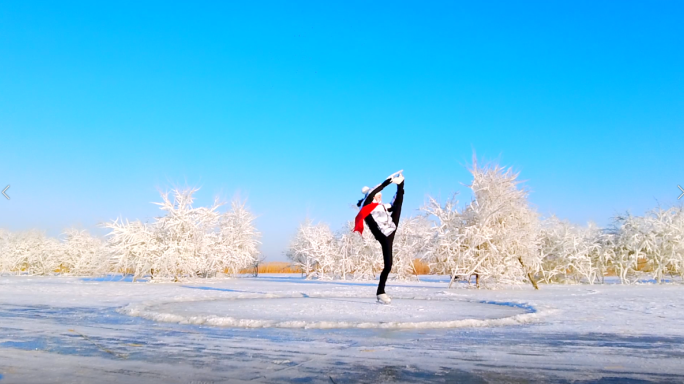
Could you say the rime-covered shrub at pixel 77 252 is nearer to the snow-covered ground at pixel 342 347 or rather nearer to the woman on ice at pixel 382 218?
the snow-covered ground at pixel 342 347

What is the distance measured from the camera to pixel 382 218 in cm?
980

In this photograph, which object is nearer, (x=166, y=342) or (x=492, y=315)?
(x=166, y=342)

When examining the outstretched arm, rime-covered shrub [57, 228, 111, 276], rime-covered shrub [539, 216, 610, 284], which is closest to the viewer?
the outstretched arm

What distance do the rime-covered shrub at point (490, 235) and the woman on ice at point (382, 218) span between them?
763 cm

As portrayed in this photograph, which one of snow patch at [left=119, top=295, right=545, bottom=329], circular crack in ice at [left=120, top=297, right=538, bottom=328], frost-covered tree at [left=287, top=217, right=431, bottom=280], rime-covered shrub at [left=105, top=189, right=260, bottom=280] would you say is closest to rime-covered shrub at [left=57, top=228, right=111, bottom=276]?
rime-covered shrub at [left=105, top=189, right=260, bottom=280]

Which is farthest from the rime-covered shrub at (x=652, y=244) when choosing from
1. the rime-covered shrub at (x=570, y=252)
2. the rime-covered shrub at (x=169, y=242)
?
the rime-covered shrub at (x=169, y=242)

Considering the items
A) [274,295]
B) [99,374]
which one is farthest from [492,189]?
[99,374]

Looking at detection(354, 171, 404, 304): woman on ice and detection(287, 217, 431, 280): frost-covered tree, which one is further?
detection(287, 217, 431, 280): frost-covered tree

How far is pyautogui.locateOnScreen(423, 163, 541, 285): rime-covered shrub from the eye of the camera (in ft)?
55.3

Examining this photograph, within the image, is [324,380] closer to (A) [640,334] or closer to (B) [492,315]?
(A) [640,334]

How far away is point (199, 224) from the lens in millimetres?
22734

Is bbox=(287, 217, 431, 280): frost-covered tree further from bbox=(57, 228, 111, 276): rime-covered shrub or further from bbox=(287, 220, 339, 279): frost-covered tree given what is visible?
bbox=(57, 228, 111, 276): rime-covered shrub

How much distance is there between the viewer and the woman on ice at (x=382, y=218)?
32.0 feet

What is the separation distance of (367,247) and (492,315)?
22.5m
